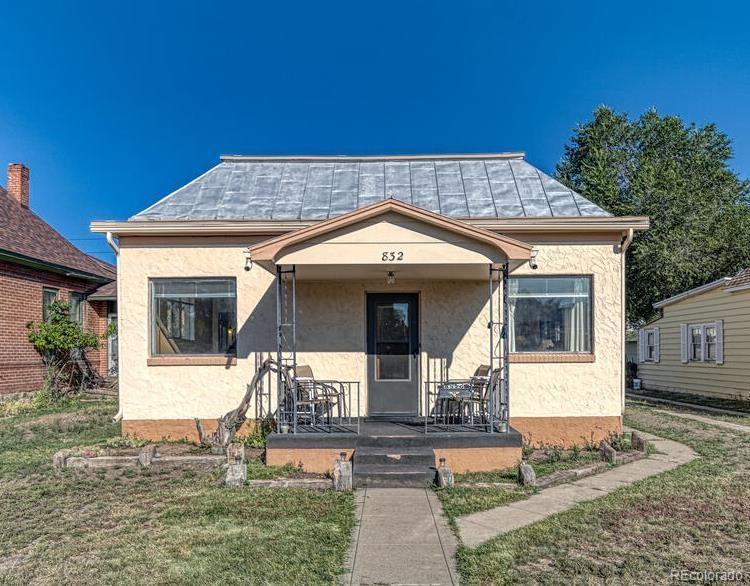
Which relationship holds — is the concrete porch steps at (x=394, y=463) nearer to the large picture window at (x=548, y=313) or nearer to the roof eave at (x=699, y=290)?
the large picture window at (x=548, y=313)

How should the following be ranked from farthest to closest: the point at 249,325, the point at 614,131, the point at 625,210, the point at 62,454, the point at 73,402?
the point at 614,131 < the point at 625,210 < the point at 73,402 < the point at 249,325 < the point at 62,454

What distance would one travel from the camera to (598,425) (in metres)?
9.13

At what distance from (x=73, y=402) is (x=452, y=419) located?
38.0ft

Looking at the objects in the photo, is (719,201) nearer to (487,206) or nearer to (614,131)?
(614,131)

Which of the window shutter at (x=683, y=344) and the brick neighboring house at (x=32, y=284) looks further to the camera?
the window shutter at (x=683, y=344)

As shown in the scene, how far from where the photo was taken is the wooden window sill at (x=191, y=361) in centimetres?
922

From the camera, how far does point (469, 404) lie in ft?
29.0

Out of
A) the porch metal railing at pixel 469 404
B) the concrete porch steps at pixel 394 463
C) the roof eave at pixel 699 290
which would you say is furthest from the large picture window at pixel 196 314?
the roof eave at pixel 699 290

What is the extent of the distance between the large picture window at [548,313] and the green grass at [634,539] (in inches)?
104

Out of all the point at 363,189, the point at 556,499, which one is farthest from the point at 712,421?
the point at 363,189

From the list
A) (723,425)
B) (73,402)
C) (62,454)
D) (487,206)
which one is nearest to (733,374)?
(723,425)

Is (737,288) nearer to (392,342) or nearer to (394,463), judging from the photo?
(392,342)

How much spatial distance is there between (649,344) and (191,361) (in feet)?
64.2

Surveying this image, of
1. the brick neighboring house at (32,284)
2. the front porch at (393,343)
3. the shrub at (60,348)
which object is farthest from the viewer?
the shrub at (60,348)
